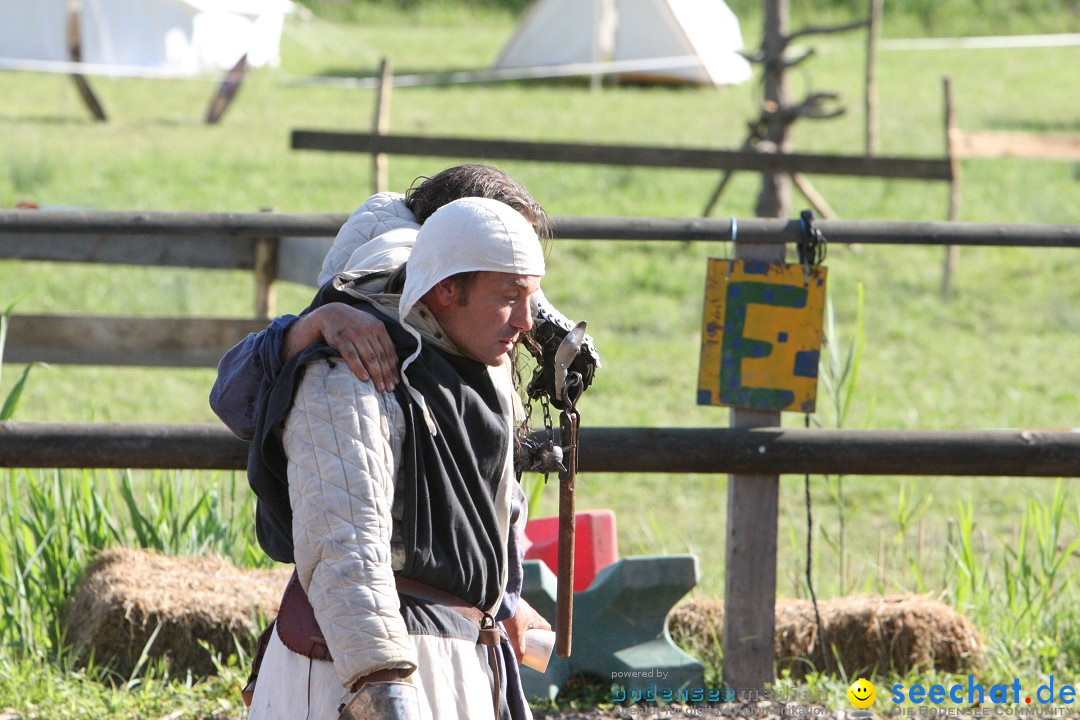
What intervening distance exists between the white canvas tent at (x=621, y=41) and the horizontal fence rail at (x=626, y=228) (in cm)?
1423

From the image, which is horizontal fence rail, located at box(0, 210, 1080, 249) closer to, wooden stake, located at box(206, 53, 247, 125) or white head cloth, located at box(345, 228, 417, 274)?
white head cloth, located at box(345, 228, 417, 274)

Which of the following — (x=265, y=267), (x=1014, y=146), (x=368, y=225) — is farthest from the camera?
(x=1014, y=146)

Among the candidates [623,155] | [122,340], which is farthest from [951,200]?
Answer: [122,340]

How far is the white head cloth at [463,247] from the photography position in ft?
5.73

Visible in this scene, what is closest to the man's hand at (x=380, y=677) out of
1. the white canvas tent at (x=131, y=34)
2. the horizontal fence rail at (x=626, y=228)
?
the horizontal fence rail at (x=626, y=228)

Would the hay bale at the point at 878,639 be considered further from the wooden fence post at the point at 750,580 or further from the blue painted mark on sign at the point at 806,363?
the blue painted mark on sign at the point at 806,363

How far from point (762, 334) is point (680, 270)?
6181mm

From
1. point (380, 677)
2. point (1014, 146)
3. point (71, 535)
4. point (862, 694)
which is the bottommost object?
point (862, 694)

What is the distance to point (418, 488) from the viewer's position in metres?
1.78

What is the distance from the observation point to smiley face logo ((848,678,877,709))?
316 cm

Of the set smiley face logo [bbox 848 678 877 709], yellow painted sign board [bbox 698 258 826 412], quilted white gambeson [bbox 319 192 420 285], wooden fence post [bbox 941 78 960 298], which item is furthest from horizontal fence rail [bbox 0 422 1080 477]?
wooden fence post [bbox 941 78 960 298]

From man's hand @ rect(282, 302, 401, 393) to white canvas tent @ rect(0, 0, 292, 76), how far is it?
13.9 m

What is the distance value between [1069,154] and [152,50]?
10973 mm

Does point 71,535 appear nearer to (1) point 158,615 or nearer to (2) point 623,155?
(1) point 158,615
